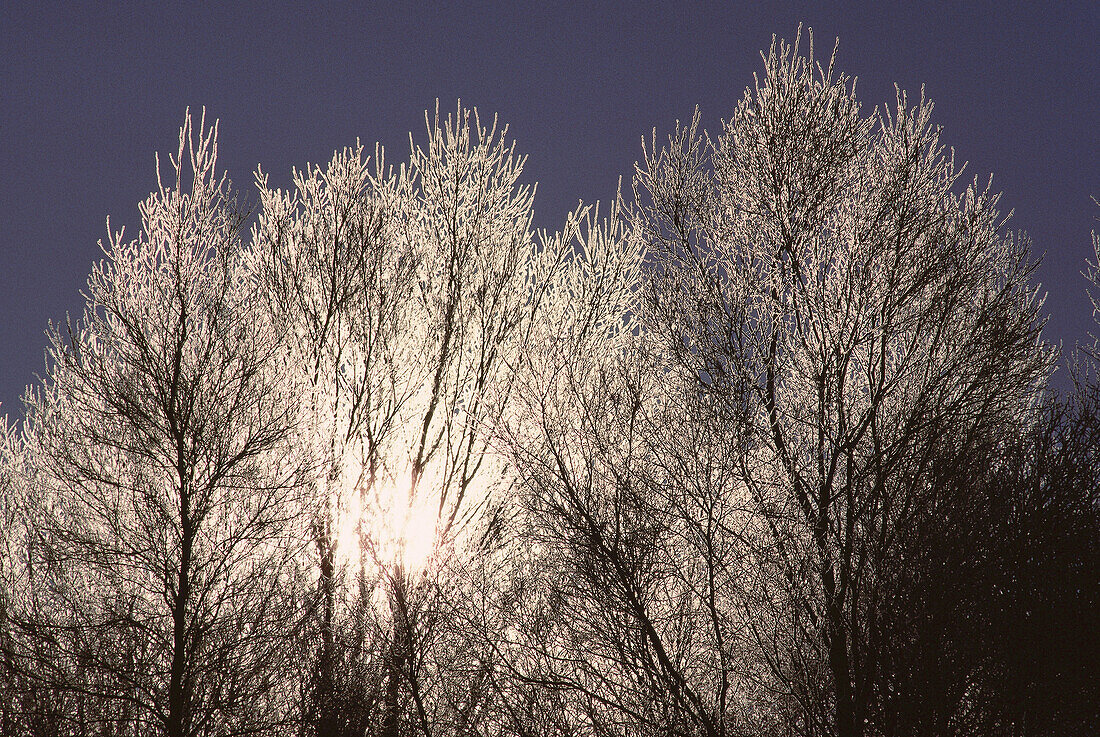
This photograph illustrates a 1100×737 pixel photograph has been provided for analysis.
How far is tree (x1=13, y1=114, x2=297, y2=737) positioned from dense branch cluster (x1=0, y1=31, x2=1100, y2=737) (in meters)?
0.03

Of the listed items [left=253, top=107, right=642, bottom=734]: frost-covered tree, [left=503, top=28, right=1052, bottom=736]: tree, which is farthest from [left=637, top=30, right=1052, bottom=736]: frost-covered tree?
[left=253, top=107, right=642, bottom=734]: frost-covered tree

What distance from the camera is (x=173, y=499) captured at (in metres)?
6.99

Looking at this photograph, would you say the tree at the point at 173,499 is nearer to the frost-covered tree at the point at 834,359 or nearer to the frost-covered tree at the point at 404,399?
the frost-covered tree at the point at 404,399


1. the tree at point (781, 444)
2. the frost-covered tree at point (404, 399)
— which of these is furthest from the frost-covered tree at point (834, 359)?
the frost-covered tree at point (404, 399)

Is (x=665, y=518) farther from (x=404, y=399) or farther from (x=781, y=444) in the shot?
(x=404, y=399)

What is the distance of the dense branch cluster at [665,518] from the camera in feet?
22.0

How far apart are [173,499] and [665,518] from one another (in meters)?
4.65

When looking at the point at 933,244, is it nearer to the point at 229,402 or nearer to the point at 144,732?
the point at 229,402

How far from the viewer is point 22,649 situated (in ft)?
25.5

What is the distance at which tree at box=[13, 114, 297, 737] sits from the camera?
683 cm

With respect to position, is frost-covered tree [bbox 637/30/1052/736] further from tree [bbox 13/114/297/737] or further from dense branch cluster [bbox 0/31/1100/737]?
tree [bbox 13/114/297/737]

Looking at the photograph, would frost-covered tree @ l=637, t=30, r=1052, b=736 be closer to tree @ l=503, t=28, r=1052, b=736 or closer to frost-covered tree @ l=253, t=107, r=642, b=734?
tree @ l=503, t=28, r=1052, b=736

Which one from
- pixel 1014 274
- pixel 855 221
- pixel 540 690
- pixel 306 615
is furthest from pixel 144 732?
pixel 1014 274

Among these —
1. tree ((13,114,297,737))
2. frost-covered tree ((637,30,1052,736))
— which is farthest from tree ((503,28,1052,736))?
tree ((13,114,297,737))
